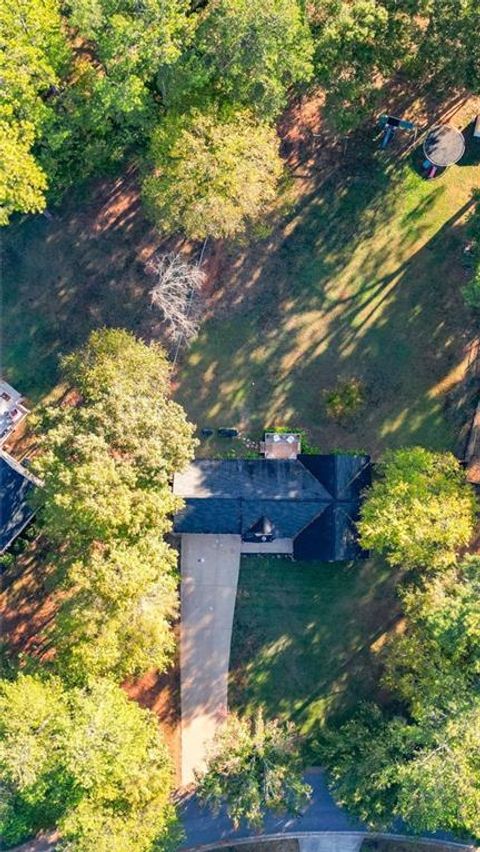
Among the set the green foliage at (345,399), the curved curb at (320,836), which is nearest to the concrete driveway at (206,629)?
the curved curb at (320,836)

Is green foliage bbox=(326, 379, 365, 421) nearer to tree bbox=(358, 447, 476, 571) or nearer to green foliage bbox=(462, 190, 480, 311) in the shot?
tree bbox=(358, 447, 476, 571)

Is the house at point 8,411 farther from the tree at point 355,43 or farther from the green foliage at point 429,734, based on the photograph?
the green foliage at point 429,734

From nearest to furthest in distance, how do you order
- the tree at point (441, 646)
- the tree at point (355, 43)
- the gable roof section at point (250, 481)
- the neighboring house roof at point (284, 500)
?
the tree at point (441, 646) → the tree at point (355, 43) → the neighboring house roof at point (284, 500) → the gable roof section at point (250, 481)

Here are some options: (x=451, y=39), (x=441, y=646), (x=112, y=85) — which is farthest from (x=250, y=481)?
(x=451, y=39)

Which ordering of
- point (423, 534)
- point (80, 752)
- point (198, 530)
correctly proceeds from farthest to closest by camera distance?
point (198, 530) → point (423, 534) → point (80, 752)

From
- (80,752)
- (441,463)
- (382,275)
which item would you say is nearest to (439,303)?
(382,275)

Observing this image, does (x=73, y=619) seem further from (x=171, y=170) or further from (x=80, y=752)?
(x=171, y=170)
